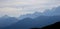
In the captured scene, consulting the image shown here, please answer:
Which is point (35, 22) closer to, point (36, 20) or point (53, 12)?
point (36, 20)

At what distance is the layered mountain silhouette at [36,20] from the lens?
1.70m

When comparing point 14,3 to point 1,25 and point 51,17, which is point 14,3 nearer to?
point 1,25

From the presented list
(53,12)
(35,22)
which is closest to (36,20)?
(35,22)

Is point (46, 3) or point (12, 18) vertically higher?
point (46, 3)

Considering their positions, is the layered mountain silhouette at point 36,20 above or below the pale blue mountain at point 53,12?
below

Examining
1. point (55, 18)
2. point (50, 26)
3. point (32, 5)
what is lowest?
point (50, 26)

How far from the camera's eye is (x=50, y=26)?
1693 mm

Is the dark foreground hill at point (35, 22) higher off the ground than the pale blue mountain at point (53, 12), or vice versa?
the pale blue mountain at point (53, 12)

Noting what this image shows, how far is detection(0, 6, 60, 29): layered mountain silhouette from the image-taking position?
67.0 inches

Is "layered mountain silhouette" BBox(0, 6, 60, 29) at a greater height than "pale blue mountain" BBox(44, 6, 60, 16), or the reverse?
"pale blue mountain" BBox(44, 6, 60, 16)

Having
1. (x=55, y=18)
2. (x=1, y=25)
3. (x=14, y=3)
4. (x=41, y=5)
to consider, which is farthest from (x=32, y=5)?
(x=1, y=25)

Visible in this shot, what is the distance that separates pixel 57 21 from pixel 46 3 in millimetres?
319

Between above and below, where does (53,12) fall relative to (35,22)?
above

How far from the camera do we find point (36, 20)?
1.71m
